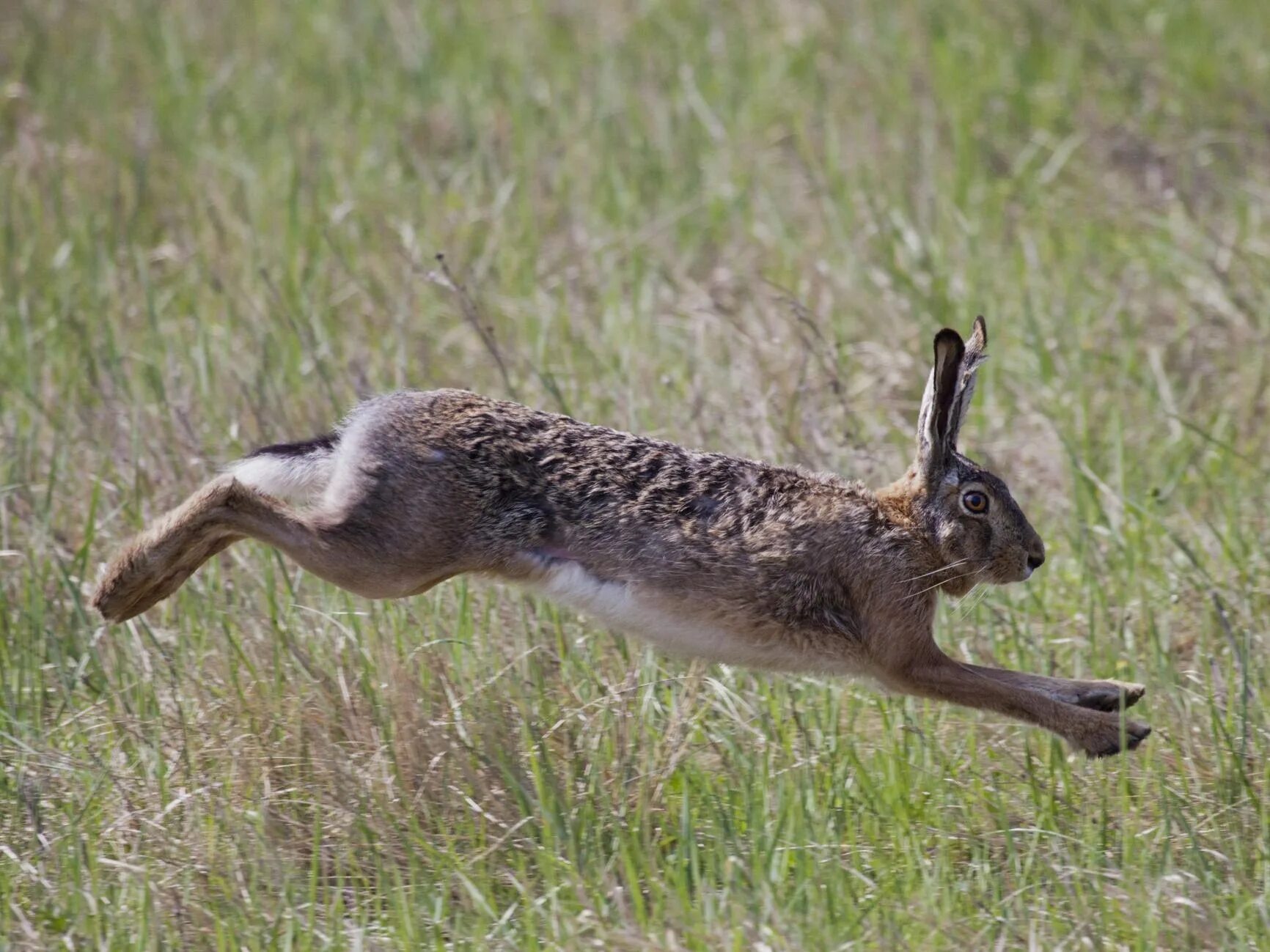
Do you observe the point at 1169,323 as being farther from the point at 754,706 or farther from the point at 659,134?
the point at 754,706

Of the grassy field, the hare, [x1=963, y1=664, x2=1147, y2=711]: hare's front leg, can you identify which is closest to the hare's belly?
the hare

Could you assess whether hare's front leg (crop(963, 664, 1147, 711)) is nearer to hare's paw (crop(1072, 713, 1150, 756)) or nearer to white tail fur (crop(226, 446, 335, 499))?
hare's paw (crop(1072, 713, 1150, 756))

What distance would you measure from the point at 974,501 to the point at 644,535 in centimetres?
90

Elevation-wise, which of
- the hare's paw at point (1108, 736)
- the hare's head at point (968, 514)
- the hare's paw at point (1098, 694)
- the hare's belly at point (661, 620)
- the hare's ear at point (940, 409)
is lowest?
the hare's paw at point (1108, 736)

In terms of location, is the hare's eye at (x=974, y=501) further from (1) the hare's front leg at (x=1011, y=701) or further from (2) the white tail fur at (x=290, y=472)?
(2) the white tail fur at (x=290, y=472)

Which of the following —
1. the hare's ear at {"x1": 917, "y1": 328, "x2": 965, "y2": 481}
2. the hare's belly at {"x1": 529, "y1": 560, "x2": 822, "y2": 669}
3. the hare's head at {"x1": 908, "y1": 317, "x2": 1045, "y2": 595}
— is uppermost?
the hare's ear at {"x1": 917, "y1": 328, "x2": 965, "y2": 481}

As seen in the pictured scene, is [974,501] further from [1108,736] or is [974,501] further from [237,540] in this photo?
[237,540]

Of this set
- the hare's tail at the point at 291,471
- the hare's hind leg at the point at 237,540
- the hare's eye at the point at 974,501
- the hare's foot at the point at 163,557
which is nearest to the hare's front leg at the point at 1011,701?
the hare's eye at the point at 974,501

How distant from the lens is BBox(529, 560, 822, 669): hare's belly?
4.36 meters

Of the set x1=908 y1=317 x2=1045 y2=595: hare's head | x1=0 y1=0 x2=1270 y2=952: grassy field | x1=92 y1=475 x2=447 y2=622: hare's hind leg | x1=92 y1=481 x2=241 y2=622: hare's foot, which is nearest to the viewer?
x1=0 y1=0 x2=1270 y2=952: grassy field

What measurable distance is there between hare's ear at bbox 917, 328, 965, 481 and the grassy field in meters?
0.61

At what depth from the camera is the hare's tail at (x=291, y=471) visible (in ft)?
14.7

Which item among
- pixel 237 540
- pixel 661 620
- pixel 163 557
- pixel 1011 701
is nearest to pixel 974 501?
pixel 1011 701

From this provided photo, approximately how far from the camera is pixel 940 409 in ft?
14.7
